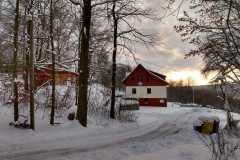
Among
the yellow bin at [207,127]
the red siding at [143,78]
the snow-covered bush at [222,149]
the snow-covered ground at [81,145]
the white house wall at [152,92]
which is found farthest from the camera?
the red siding at [143,78]

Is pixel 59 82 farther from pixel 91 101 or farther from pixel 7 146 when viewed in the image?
pixel 7 146

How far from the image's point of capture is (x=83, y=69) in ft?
75.6

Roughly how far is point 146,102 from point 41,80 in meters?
28.6

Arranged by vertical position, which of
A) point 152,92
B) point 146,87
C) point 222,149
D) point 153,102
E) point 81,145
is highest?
point 146,87

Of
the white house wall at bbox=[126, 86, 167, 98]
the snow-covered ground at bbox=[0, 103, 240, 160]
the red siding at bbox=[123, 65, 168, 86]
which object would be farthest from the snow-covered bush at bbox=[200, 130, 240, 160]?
the red siding at bbox=[123, 65, 168, 86]

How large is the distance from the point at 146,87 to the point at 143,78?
1.61 metres

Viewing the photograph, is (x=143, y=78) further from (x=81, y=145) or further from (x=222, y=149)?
(x=222, y=149)

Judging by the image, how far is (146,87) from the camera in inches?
2466

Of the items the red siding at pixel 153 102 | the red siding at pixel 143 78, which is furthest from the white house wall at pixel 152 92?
the red siding at pixel 143 78

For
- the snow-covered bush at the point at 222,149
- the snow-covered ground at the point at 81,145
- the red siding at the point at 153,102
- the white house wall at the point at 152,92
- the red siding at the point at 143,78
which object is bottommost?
the snow-covered ground at the point at 81,145

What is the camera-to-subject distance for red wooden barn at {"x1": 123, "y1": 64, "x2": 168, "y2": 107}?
6184cm

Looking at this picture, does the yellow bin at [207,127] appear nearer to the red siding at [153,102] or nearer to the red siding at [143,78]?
the red siding at [153,102]

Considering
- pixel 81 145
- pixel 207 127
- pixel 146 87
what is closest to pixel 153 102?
pixel 146 87

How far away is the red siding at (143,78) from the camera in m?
62.6
